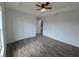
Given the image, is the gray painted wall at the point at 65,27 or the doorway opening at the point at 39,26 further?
the doorway opening at the point at 39,26

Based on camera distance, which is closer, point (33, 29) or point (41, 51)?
point (41, 51)

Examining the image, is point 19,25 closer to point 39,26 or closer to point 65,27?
point 65,27

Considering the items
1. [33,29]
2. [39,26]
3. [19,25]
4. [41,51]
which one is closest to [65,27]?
[41,51]

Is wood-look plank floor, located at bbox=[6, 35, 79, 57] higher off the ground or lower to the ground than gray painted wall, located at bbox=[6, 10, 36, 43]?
lower

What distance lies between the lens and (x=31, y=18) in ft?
22.5

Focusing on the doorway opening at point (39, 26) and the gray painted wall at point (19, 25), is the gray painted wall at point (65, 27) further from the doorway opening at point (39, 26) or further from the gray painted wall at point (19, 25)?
the doorway opening at point (39, 26)

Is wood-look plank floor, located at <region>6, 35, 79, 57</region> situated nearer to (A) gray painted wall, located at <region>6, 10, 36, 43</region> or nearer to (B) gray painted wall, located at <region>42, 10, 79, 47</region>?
(B) gray painted wall, located at <region>42, 10, 79, 47</region>

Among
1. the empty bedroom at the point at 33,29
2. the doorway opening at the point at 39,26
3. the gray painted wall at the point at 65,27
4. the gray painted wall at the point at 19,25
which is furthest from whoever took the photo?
the doorway opening at the point at 39,26

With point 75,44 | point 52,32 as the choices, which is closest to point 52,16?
point 52,32

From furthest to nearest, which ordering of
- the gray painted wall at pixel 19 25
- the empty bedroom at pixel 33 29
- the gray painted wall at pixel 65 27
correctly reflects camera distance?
the gray painted wall at pixel 19 25, the gray painted wall at pixel 65 27, the empty bedroom at pixel 33 29

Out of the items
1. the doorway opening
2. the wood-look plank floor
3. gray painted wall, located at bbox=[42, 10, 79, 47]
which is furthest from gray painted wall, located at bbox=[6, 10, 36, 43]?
the doorway opening

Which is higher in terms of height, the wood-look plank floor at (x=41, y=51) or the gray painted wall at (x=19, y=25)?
the gray painted wall at (x=19, y=25)

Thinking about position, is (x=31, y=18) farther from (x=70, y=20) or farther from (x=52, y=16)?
(x=70, y=20)

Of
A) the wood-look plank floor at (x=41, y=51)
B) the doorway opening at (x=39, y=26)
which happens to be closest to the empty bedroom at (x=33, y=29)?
the wood-look plank floor at (x=41, y=51)
